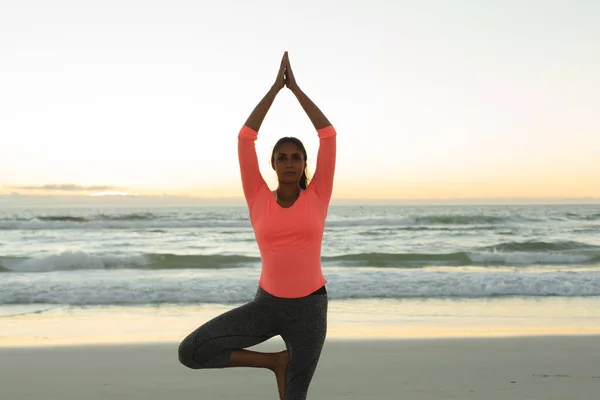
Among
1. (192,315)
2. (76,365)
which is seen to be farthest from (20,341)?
(192,315)

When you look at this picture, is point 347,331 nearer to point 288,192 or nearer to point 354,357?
point 354,357

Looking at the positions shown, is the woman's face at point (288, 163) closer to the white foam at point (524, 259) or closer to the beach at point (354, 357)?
the beach at point (354, 357)

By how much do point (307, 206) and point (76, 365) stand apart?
3.75 m

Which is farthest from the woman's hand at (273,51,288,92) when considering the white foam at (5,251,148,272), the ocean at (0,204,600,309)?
the white foam at (5,251,148,272)

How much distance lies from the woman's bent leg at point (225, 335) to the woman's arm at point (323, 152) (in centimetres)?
64

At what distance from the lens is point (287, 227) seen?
2.99 meters

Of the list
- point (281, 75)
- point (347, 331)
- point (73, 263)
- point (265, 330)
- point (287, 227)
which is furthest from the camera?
point (73, 263)

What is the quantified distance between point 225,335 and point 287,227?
610 mm

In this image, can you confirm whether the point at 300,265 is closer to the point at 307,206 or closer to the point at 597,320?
the point at 307,206

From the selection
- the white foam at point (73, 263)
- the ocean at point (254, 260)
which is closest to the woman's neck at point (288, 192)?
the ocean at point (254, 260)

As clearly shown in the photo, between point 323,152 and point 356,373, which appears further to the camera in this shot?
point 356,373

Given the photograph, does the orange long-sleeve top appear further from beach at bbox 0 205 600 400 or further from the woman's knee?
beach at bbox 0 205 600 400

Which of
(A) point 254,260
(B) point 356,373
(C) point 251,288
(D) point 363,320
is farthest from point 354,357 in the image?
(A) point 254,260

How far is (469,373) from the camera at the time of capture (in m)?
5.54
